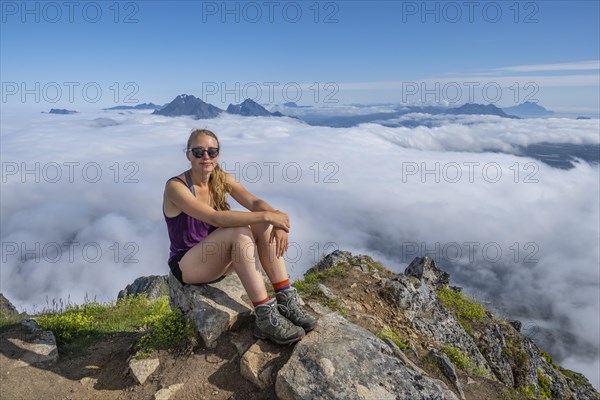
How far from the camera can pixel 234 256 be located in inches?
295

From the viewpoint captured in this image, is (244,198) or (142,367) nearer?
(142,367)

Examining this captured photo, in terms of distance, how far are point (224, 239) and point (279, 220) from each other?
108 cm

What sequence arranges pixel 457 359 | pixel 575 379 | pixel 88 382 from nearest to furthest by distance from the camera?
pixel 88 382 → pixel 457 359 → pixel 575 379

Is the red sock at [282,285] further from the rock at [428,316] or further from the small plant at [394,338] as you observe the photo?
the rock at [428,316]

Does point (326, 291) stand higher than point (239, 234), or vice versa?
point (239, 234)

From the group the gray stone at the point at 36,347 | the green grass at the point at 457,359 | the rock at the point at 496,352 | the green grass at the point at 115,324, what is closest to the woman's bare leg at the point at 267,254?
the green grass at the point at 115,324

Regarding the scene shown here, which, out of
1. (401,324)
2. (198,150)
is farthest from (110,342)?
(401,324)

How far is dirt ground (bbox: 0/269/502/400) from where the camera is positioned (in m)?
7.25

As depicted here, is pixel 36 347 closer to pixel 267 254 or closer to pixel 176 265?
pixel 176 265

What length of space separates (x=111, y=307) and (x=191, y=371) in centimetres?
704

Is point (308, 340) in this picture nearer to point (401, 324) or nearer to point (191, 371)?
point (191, 371)

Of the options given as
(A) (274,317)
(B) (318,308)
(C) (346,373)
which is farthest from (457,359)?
(A) (274,317)

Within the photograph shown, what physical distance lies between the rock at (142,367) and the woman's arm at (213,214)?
3.16 metres

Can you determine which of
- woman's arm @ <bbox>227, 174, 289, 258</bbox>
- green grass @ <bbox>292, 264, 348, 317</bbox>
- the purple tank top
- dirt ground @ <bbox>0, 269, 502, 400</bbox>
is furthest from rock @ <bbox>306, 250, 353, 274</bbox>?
the purple tank top
